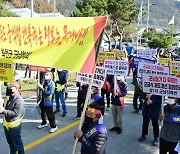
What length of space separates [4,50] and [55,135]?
13.8ft

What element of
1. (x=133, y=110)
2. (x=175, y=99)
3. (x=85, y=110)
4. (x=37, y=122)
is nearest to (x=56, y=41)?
(x=85, y=110)

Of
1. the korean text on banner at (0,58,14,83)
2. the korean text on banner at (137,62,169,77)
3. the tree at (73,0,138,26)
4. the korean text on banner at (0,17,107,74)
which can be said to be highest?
the tree at (73,0,138,26)

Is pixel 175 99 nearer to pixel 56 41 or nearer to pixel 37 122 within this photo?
pixel 56 41

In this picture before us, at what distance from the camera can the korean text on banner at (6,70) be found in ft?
15.5

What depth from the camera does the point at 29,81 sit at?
16641 millimetres

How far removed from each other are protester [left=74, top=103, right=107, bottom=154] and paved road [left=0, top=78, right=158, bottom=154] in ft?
8.93

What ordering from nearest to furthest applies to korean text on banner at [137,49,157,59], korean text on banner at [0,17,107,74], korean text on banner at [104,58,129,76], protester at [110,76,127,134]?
korean text on banner at [0,17,107,74] < protester at [110,76,127,134] < korean text on banner at [104,58,129,76] < korean text on banner at [137,49,157,59]

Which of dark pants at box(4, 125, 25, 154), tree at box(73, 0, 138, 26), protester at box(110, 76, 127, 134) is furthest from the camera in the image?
tree at box(73, 0, 138, 26)

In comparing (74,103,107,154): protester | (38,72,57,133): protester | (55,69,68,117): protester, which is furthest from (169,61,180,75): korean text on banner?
(74,103,107,154): protester

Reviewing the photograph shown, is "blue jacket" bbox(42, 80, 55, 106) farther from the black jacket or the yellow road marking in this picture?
the black jacket

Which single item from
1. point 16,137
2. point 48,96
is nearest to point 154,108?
point 48,96

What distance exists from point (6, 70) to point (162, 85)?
2975 mm

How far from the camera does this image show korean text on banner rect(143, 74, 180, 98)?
6.07 meters

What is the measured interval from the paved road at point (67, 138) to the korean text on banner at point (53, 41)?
11.0 feet
